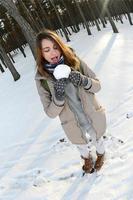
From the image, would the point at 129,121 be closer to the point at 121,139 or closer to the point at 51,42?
Answer: the point at 121,139

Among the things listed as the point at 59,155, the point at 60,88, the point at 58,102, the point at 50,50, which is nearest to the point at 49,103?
the point at 58,102

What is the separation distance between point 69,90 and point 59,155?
7.58 ft

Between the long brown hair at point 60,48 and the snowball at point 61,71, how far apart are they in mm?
214

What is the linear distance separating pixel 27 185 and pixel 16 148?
82.6 inches

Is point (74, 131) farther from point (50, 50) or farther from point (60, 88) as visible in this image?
point (50, 50)

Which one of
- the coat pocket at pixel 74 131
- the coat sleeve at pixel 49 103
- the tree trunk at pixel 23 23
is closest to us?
the coat sleeve at pixel 49 103

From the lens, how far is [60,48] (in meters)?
4.05

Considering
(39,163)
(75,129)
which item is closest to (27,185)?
(39,163)

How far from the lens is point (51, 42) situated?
4.01m

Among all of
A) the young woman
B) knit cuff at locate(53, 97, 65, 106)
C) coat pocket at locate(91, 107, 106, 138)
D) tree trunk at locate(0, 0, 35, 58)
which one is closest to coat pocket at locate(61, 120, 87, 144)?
the young woman

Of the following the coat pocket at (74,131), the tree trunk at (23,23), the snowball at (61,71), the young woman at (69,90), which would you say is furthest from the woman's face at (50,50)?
the tree trunk at (23,23)

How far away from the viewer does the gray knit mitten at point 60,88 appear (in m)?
3.96

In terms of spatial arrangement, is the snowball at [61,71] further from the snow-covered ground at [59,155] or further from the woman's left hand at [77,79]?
the snow-covered ground at [59,155]

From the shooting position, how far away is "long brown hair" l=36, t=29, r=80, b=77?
4016 mm
